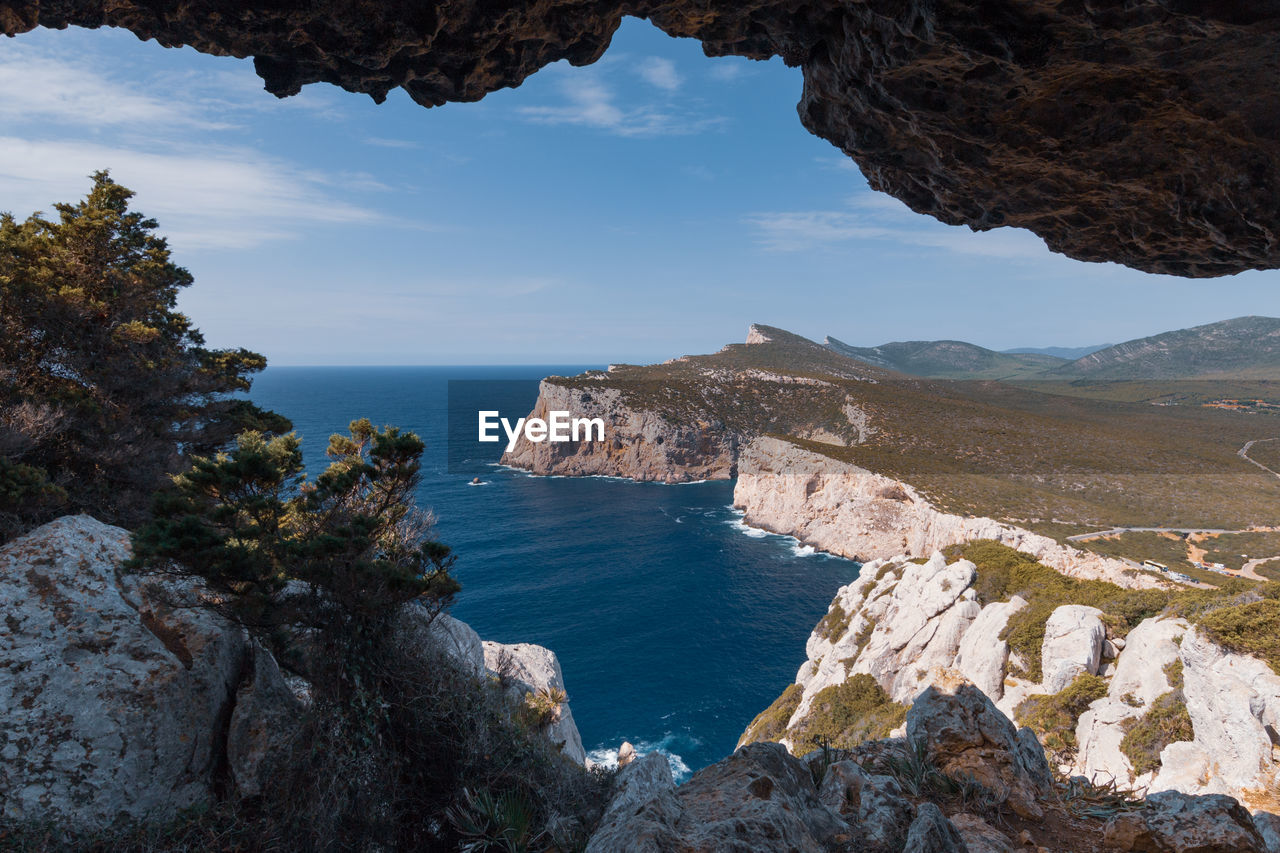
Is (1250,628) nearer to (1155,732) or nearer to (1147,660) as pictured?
(1147,660)

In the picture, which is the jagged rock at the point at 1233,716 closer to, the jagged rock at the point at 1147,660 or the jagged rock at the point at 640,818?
the jagged rock at the point at 1147,660

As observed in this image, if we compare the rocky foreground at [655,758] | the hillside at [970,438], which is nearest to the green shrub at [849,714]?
the rocky foreground at [655,758]

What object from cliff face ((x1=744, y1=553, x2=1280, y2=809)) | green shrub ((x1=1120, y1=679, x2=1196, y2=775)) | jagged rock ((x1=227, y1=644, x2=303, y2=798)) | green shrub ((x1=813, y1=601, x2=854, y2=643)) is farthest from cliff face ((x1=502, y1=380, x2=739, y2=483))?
jagged rock ((x1=227, y1=644, x2=303, y2=798))

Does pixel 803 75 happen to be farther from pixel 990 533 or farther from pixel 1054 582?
pixel 990 533

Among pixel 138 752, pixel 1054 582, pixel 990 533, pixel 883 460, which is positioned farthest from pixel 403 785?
pixel 883 460

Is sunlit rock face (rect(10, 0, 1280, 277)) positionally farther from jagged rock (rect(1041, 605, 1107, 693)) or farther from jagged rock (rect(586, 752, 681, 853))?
jagged rock (rect(1041, 605, 1107, 693))
